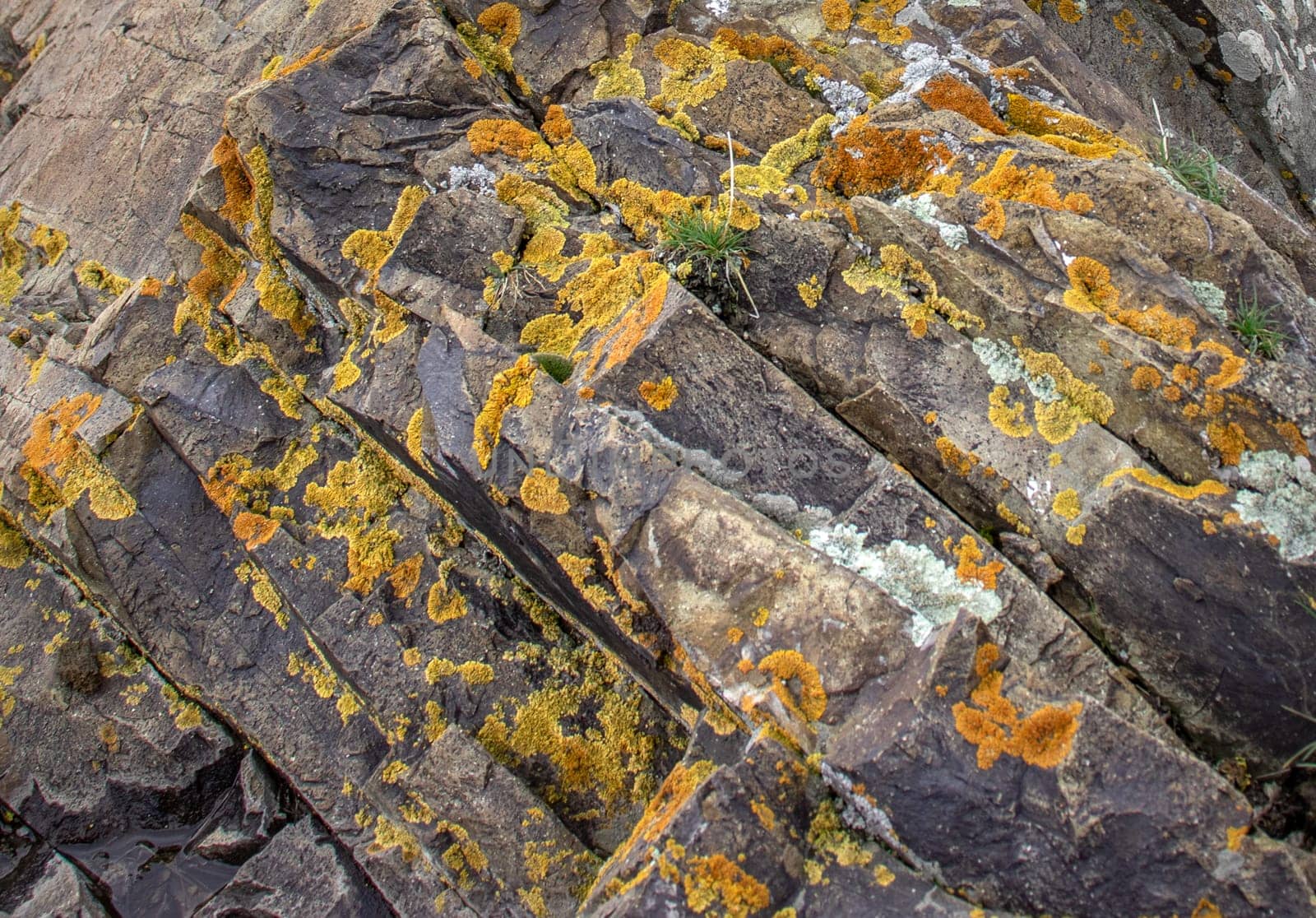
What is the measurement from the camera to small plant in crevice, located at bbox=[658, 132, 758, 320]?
4.87m

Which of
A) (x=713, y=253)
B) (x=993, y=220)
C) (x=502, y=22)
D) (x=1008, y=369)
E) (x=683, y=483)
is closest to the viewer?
(x=683, y=483)

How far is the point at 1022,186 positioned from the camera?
193 inches

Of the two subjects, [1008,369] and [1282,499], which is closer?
[1282,499]

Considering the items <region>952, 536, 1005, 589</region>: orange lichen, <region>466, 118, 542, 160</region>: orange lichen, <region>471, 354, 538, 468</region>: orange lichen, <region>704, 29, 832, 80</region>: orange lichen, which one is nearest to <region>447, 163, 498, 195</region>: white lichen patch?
<region>466, 118, 542, 160</region>: orange lichen

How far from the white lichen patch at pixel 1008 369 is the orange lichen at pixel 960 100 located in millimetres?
1801

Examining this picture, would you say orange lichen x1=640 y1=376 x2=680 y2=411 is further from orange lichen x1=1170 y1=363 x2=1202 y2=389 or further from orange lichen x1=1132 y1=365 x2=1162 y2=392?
orange lichen x1=1170 y1=363 x2=1202 y2=389

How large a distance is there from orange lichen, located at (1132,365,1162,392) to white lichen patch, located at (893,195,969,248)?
1.13 m

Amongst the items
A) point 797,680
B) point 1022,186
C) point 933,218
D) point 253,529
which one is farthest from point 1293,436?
point 253,529

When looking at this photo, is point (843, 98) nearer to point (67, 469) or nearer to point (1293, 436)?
point (1293, 436)

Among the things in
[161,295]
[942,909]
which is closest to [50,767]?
[161,295]

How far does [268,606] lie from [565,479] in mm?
2421

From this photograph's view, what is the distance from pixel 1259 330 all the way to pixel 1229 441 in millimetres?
634

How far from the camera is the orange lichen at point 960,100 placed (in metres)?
5.54

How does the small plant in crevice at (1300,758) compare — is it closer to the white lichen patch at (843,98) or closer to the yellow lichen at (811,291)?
the yellow lichen at (811,291)
